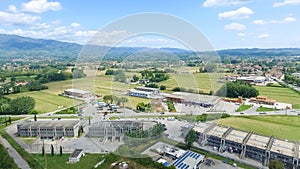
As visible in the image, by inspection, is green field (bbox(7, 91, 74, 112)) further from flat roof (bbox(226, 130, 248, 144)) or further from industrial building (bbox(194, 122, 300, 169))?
flat roof (bbox(226, 130, 248, 144))

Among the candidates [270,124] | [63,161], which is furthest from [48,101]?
[270,124]

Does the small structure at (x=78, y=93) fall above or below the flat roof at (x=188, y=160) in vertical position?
above

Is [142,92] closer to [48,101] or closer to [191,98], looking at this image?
[191,98]

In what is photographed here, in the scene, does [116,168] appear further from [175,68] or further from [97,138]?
[175,68]

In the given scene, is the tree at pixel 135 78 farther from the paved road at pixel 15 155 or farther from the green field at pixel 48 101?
the paved road at pixel 15 155

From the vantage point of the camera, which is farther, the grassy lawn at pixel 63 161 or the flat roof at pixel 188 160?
the grassy lawn at pixel 63 161

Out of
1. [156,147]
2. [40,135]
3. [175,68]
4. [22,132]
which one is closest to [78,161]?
[156,147]

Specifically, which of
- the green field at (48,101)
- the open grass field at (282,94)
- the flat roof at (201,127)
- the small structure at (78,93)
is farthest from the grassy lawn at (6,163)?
the open grass field at (282,94)
